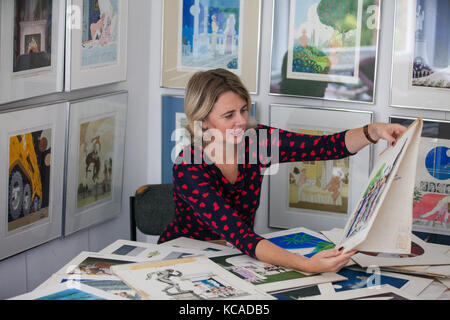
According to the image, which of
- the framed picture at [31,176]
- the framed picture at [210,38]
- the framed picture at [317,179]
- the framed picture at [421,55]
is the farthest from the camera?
the framed picture at [210,38]

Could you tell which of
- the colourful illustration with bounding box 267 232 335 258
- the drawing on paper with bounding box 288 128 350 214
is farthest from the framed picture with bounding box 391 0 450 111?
the colourful illustration with bounding box 267 232 335 258

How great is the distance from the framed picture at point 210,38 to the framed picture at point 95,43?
296 mm

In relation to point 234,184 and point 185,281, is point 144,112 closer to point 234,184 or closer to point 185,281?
point 234,184

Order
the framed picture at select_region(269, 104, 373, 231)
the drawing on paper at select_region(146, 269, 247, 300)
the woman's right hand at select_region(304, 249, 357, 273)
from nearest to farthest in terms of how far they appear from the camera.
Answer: the drawing on paper at select_region(146, 269, 247, 300) → the woman's right hand at select_region(304, 249, 357, 273) → the framed picture at select_region(269, 104, 373, 231)

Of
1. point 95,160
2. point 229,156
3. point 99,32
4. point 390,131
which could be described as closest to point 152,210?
point 95,160

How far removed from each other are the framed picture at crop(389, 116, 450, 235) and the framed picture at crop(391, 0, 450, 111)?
10 centimetres

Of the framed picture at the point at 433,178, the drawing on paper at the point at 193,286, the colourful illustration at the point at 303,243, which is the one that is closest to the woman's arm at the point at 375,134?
the colourful illustration at the point at 303,243

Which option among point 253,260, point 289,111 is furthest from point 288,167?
point 253,260

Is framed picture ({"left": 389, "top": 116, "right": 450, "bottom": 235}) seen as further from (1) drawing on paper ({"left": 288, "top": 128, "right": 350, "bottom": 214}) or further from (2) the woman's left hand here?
(2) the woman's left hand

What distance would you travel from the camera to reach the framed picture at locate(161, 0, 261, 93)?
10.4 ft

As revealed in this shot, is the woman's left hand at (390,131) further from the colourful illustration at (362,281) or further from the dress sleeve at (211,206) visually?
the dress sleeve at (211,206)

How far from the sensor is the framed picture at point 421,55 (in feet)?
9.14

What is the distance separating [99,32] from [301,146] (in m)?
1.10

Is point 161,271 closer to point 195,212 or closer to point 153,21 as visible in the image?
point 195,212
